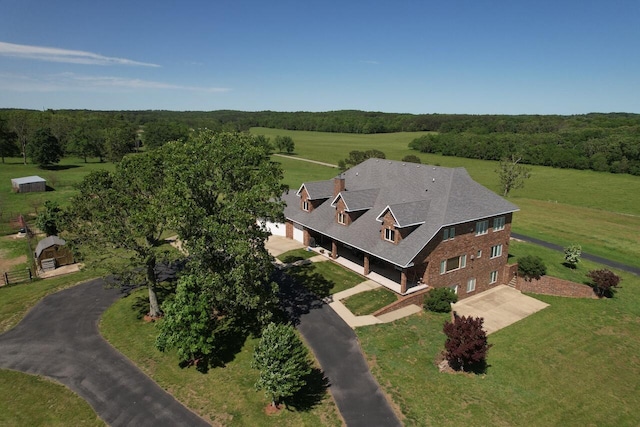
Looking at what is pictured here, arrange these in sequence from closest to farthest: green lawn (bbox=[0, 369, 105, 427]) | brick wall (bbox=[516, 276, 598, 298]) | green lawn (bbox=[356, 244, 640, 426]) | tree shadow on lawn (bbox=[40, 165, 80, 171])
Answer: green lawn (bbox=[0, 369, 105, 427]) → green lawn (bbox=[356, 244, 640, 426]) → brick wall (bbox=[516, 276, 598, 298]) → tree shadow on lawn (bbox=[40, 165, 80, 171])

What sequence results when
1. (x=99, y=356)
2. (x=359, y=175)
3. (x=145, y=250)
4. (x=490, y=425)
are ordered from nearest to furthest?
1. (x=490, y=425)
2. (x=99, y=356)
3. (x=145, y=250)
4. (x=359, y=175)

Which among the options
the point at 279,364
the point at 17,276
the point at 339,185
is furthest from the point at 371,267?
the point at 17,276

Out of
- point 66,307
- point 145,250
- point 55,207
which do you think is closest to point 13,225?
point 55,207

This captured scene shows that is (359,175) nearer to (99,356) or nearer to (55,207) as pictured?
(99,356)

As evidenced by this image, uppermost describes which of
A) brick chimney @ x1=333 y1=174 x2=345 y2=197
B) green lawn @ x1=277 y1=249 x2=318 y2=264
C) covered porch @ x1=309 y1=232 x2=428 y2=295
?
brick chimney @ x1=333 y1=174 x2=345 y2=197

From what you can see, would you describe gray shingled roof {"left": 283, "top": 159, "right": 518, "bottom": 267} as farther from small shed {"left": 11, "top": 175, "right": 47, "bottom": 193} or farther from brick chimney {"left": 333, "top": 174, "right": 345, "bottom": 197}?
small shed {"left": 11, "top": 175, "right": 47, "bottom": 193}

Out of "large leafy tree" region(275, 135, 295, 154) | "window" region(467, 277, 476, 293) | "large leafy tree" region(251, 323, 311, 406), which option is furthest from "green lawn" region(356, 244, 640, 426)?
"large leafy tree" region(275, 135, 295, 154)

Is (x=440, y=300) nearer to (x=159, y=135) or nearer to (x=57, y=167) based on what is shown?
A: (x=57, y=167)
